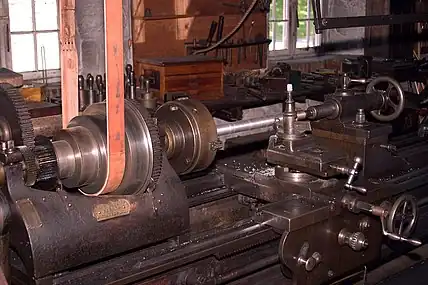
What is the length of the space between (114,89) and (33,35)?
2.87 m

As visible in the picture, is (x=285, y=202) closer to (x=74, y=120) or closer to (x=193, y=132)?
(x=193, y=132)

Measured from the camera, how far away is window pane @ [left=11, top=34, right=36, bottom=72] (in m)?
3.92

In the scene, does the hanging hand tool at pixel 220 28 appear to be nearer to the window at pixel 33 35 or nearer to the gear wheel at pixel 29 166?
the window at pixel 33 35

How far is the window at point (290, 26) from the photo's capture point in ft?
17.2

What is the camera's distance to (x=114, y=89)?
52.3 inches

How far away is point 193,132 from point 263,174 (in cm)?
29

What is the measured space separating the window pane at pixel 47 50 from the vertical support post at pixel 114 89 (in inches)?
112

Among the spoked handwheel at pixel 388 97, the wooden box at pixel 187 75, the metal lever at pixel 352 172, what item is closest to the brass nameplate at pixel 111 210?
the metal lever at pixel 352 172

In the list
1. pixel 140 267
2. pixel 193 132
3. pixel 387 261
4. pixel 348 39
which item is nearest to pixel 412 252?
pixel 387 261

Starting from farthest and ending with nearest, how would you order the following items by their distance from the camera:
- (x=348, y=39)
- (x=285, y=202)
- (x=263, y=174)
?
(x=348, y=39) < (x=263, y=174) < (x=285, y=202)

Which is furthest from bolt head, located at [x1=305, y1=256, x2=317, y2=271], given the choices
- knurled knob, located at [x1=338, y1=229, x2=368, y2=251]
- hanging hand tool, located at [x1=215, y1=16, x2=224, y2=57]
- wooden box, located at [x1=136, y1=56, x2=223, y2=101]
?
hanging hand tool, located at [x1=215, y1=16, x2=224, y2=57]

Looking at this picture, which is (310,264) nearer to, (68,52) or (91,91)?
(68,52)

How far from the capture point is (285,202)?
179 centimetres

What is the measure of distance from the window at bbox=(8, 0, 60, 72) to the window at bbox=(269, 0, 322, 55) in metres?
1.87
